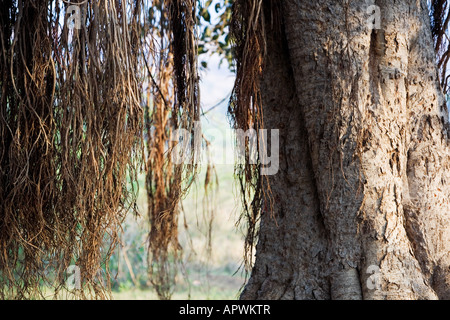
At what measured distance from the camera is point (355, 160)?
1539 millimetres

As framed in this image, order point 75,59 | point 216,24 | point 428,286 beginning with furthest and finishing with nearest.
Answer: point 216,24, point 428,286, point 75,59

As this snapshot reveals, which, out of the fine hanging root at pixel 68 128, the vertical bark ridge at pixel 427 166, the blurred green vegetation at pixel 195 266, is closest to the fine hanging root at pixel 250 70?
the fine hanging root at pixel 68 128

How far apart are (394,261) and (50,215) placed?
1.06 meters

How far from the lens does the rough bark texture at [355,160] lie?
5.02 ft

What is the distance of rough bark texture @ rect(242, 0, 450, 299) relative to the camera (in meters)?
1.53

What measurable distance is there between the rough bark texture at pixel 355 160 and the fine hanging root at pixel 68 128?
0.51 m

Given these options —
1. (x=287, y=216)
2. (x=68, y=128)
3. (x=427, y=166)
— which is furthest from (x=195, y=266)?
(x=68, y=128)

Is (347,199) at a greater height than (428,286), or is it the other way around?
(347,199)

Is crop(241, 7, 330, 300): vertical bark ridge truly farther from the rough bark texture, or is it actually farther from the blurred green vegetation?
the blurred green vegetation

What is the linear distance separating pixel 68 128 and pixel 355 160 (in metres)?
0.84

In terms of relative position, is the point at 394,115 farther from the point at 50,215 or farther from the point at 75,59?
the point at 50,215

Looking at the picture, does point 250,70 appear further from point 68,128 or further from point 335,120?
point 68,128

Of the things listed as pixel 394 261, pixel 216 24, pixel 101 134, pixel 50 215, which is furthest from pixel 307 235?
pixel 216 24
